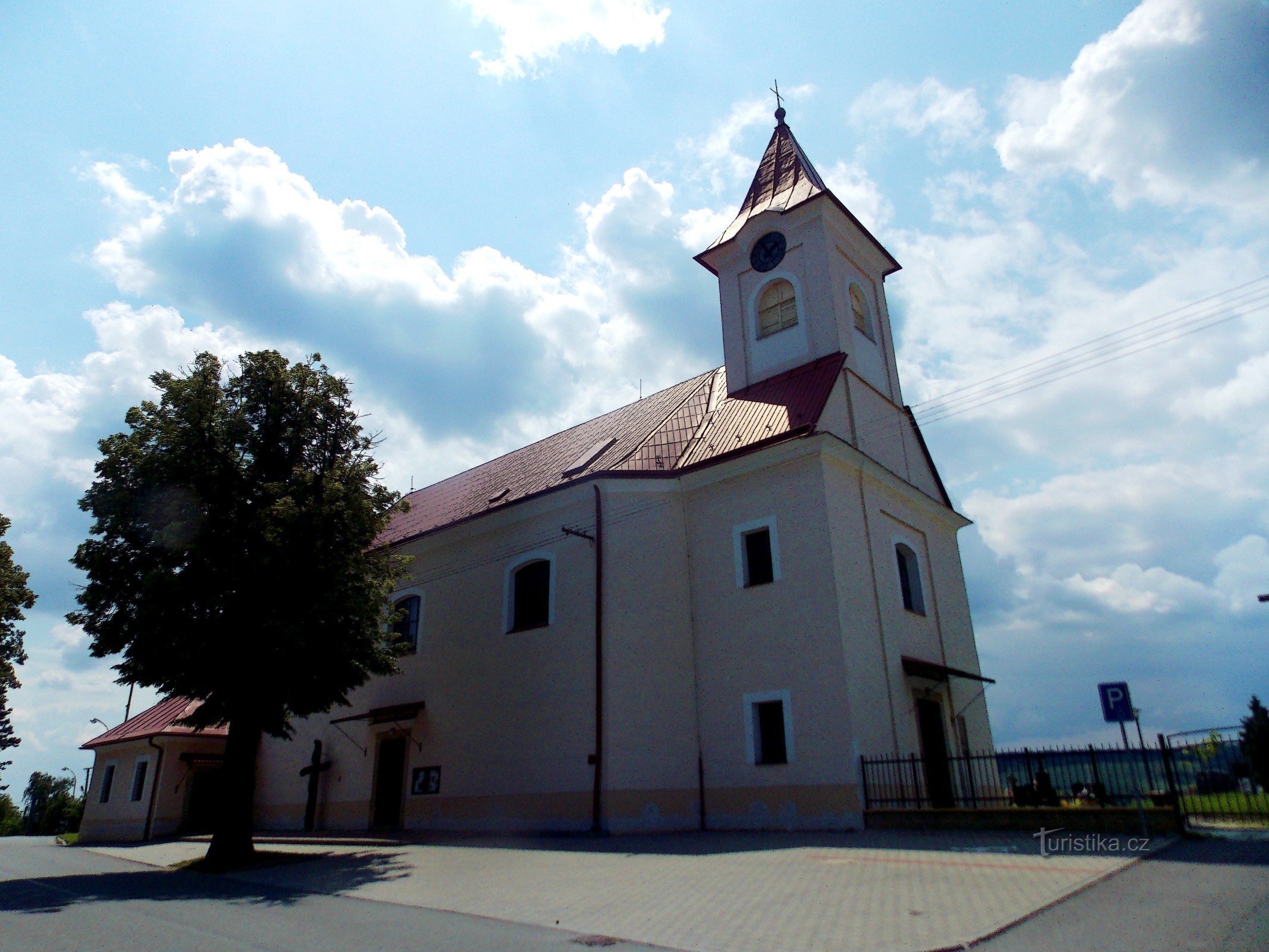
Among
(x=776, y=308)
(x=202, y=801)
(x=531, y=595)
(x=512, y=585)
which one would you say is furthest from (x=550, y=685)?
(x=202, y=801)

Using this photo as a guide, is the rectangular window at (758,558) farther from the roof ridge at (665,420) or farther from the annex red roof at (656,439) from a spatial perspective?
the roof ridge at (665,420)

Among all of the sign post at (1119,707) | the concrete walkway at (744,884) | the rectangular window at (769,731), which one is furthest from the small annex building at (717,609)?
the sign post at (1119,707)

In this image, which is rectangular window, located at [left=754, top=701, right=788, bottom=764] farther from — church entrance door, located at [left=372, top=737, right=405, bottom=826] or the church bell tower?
church entrance door, located at [left=372, top=737, right=405, bottom=826]

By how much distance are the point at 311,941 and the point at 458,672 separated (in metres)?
13.2

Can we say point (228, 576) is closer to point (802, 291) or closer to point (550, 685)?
point (550, 685)

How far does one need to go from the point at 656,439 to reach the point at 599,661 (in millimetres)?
6019

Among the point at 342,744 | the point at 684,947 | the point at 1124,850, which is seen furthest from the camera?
the point at 342,744

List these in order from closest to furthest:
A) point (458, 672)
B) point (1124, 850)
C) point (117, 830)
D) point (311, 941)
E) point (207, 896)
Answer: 1. point (311, 941)
2. point (1124, 850)
3. point (207, 896)
4. point (458, 672)
5. point (117, 830)

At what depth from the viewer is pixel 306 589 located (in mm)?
14742

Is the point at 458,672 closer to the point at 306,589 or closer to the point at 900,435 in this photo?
the point at 306,589

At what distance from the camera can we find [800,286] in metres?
20.8

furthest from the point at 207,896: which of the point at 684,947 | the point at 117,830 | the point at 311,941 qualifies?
the point at 117,830

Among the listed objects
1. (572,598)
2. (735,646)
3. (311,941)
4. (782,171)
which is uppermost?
(782,171)

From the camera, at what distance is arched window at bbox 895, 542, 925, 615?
752 inches
